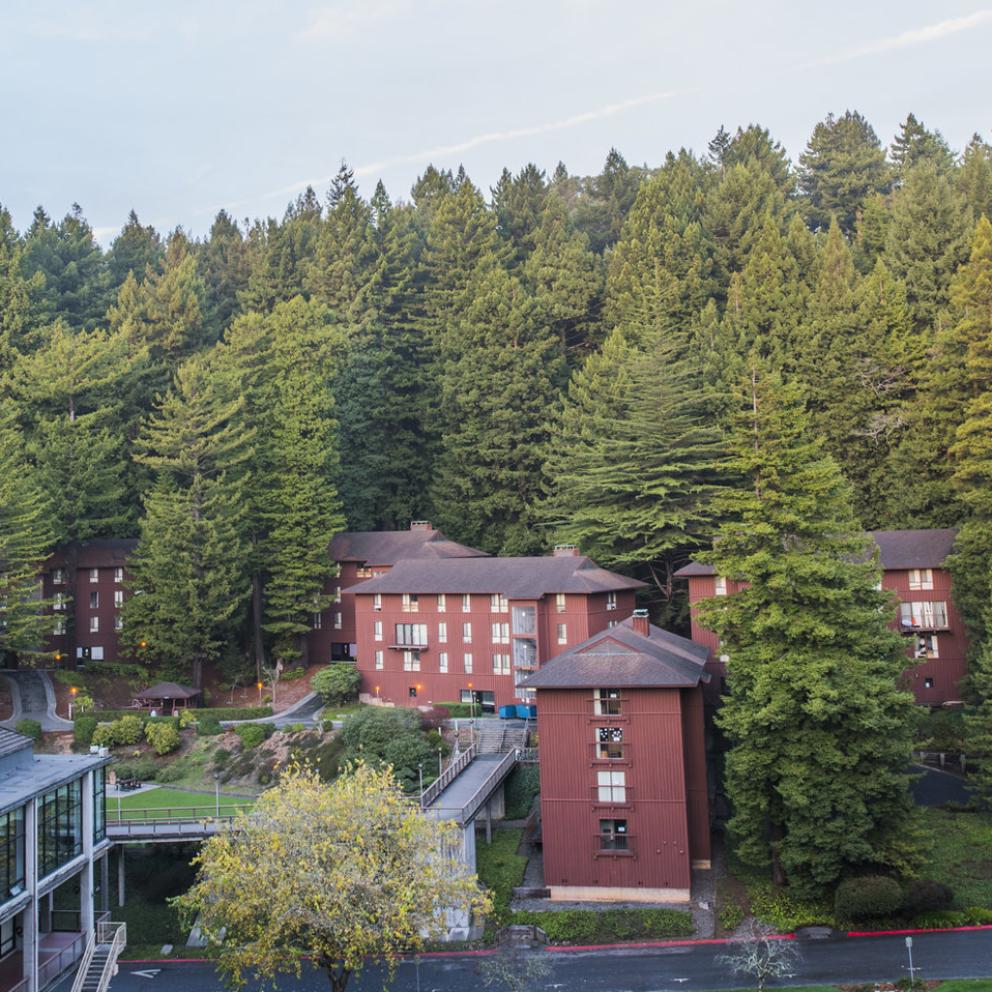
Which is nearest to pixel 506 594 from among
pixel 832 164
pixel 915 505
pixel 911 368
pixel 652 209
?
pixel 915 505

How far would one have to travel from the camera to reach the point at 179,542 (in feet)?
198

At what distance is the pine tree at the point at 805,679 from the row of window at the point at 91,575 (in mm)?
43701

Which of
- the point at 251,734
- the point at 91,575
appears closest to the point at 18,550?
the point at 91,575

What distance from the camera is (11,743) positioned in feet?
98.4

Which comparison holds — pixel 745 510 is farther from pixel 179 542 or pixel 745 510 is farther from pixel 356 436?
pixel 356 436

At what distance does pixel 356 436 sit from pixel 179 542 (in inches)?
727

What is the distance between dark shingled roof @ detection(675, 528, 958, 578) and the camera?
173 ft

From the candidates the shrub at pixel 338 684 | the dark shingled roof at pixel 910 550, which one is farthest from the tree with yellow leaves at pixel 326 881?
the shrub at pixel 338 684

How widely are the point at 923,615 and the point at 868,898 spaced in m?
24.0

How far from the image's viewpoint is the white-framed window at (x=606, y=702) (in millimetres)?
38156

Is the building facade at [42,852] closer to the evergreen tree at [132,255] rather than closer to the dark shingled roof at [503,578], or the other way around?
the dark shingled roof at [503,578]

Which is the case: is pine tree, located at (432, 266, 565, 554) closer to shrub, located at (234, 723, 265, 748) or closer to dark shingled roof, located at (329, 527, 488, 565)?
dark shingled roof, located at (329, 527, 488, 565)

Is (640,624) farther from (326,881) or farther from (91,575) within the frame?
(91,575)

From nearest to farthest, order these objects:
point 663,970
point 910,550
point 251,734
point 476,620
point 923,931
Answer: point 663,970 < point 923,931 < point 251,734 < point 910,550 < point 476,620
